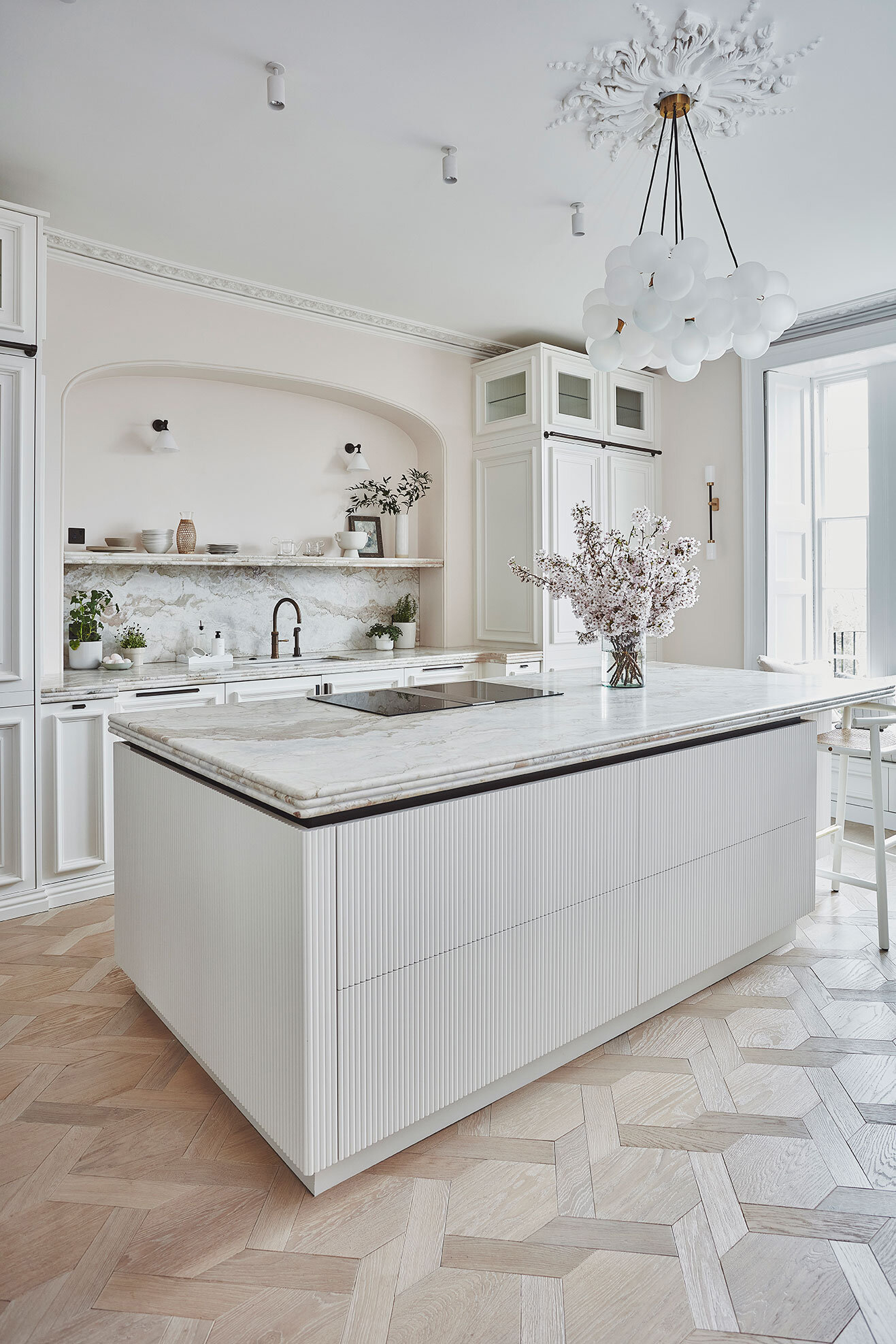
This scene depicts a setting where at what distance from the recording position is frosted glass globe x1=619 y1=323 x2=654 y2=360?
2.54m

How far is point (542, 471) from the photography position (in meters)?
5.05

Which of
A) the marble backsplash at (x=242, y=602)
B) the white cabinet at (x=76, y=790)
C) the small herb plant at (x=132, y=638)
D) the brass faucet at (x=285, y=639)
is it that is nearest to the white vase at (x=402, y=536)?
the marble backsplash at (x=242, y=602)

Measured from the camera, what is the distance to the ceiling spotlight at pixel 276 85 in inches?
97.8

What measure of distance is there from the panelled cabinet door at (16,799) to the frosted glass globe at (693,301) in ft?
8.98

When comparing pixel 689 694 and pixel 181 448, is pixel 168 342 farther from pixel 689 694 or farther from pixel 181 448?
pixel 689 694

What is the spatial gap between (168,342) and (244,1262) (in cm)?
389

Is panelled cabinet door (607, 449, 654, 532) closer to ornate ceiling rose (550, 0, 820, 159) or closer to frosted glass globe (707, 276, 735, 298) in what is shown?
ornate ceiling rose (550, 0, 820, 159)

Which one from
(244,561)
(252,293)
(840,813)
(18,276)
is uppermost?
(252,293)

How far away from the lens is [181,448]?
453 cm

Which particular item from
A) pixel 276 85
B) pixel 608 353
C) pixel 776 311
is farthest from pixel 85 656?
pixel 776 311

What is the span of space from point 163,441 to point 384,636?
1.72 metres

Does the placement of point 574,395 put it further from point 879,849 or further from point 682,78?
point 879,849

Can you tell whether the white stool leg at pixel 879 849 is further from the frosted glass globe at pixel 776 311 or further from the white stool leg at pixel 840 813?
the frosted glass globe at pixel 776 311

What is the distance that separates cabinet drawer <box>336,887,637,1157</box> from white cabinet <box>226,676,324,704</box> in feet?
6.55
